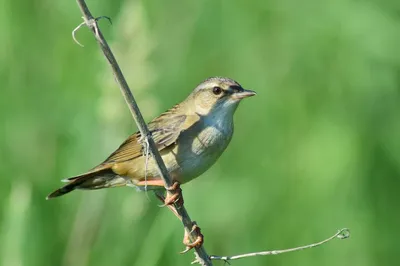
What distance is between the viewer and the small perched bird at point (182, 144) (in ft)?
14.3

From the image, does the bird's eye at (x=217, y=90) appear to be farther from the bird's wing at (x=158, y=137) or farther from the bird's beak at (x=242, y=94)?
the bird's wing at (x=158, y=137)

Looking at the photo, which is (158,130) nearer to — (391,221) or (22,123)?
(22,123)

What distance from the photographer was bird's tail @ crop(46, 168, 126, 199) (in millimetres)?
4586

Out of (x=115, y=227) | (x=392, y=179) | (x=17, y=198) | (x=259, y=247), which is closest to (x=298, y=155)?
(x=392, y=179)

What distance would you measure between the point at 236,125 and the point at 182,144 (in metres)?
2.20

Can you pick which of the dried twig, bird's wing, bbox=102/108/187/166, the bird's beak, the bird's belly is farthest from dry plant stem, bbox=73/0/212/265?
the bird's beak

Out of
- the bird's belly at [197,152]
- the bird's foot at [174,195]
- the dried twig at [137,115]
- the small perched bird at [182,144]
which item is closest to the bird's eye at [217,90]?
the small perched bird at [182,144]

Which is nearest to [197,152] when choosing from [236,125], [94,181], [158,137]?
[158,137]

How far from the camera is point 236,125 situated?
21.7ft

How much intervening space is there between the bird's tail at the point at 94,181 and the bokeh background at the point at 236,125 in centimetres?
14

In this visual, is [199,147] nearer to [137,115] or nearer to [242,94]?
[242,94]

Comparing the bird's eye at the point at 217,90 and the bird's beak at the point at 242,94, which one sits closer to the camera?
the bird's beak at the point at 242,94

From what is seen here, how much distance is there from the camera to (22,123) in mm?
5672

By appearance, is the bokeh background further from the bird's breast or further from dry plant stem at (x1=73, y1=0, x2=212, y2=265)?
dry plant stem at (x1=73, y1=0, x2=212, y2=265)
